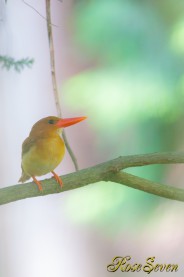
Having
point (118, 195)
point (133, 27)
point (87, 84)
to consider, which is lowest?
point (118, 195)

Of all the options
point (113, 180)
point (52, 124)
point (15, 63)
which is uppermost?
point (15, 63)

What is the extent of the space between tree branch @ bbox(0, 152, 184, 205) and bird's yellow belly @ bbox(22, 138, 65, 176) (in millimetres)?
31

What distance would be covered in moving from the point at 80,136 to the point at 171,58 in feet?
0.81

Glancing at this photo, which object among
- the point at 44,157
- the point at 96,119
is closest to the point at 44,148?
the point at 44,157

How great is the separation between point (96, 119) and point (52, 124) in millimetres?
93

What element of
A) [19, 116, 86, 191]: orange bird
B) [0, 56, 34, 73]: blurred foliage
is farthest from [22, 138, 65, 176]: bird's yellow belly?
[0, 56, 34, 73]: blurred foliage

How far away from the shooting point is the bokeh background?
83cm

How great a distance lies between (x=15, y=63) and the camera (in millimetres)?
870

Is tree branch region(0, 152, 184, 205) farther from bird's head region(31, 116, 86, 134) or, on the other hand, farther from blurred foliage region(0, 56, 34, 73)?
blurred foliage region(0, 56, 34, 73)

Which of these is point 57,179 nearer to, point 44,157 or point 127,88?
point 44,157

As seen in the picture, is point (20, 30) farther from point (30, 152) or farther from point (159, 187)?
point (159, 187)

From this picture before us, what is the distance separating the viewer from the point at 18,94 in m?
0.87

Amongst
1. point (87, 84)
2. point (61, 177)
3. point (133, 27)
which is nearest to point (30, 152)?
point (61, 177)

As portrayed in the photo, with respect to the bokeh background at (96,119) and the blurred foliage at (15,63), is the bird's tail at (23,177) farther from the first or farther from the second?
the blurred foliage at (15,63)
